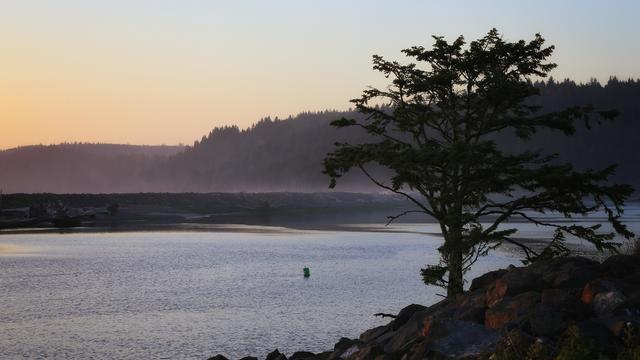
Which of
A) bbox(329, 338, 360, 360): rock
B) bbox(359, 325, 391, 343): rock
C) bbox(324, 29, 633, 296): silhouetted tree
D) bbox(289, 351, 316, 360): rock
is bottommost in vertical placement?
bbox(289, 351, 316, 360): rock

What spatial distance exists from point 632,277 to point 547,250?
7.64 m

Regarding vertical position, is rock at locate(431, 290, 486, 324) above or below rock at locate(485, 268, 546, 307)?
below

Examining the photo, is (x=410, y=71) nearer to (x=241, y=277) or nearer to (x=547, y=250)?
(x=547, y=250)

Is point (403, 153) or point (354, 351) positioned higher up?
point (403, 153)

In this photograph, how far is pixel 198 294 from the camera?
51031 millimetres

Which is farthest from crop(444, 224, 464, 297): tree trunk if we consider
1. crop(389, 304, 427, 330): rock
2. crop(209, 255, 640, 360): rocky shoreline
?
crop(209, 255, 640, 360): rocky shoreline

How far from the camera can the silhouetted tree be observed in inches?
1120

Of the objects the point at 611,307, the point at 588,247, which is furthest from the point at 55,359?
the point at 588,247

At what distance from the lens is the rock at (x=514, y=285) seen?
20797 mm

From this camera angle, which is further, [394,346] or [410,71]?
[410,71]

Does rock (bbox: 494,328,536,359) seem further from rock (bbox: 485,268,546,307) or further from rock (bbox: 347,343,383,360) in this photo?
rock (bbox: 347,343,383,360)

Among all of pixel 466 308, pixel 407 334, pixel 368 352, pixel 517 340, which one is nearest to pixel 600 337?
pixel 517 340

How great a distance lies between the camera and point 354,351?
77.4 feet

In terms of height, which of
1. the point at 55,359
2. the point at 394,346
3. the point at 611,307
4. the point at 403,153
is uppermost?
the point at 403,153
